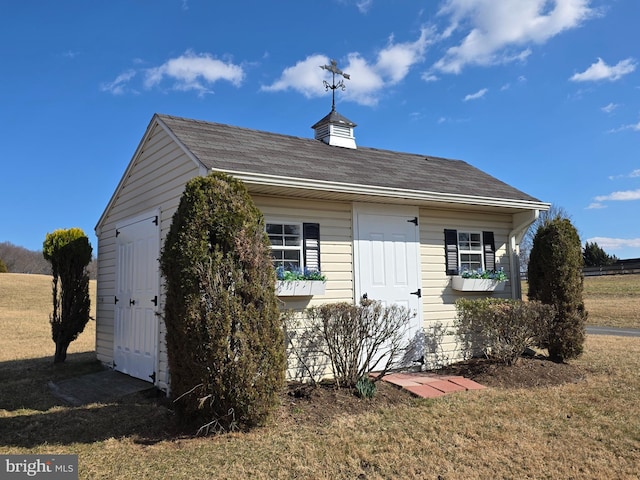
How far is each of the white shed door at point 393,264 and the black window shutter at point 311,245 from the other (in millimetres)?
693

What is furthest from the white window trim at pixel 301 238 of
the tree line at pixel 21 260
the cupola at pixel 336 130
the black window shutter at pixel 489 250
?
the tree line at pixel 21 260

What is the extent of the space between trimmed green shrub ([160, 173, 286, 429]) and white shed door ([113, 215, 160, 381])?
7.42 ft

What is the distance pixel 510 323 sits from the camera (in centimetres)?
693

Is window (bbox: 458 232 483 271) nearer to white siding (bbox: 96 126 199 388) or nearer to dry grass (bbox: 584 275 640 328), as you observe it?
white siding (bbox: 96 126 199 388)

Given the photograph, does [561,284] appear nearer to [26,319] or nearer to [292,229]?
[292,229]

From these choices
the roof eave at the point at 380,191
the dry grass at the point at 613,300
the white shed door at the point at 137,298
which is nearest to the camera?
the roof eave at the point at 380,191

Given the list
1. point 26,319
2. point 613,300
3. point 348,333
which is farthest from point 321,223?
point 613,300

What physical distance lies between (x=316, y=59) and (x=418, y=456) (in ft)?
26.2

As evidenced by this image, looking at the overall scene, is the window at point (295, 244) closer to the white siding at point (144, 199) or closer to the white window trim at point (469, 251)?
the white siding at point (144, 199)

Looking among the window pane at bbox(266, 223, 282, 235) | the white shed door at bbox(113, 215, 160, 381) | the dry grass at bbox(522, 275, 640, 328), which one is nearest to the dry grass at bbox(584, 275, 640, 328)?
the dry grass at bbox(522, 275, 640, 328)

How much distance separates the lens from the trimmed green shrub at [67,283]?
9248 millimetres

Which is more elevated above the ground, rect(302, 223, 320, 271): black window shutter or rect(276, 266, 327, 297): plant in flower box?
rect(302, 223, 320, 271): black window shutter

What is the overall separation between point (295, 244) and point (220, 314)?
93.4 inches

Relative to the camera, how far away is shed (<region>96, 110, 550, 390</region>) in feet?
21.6
